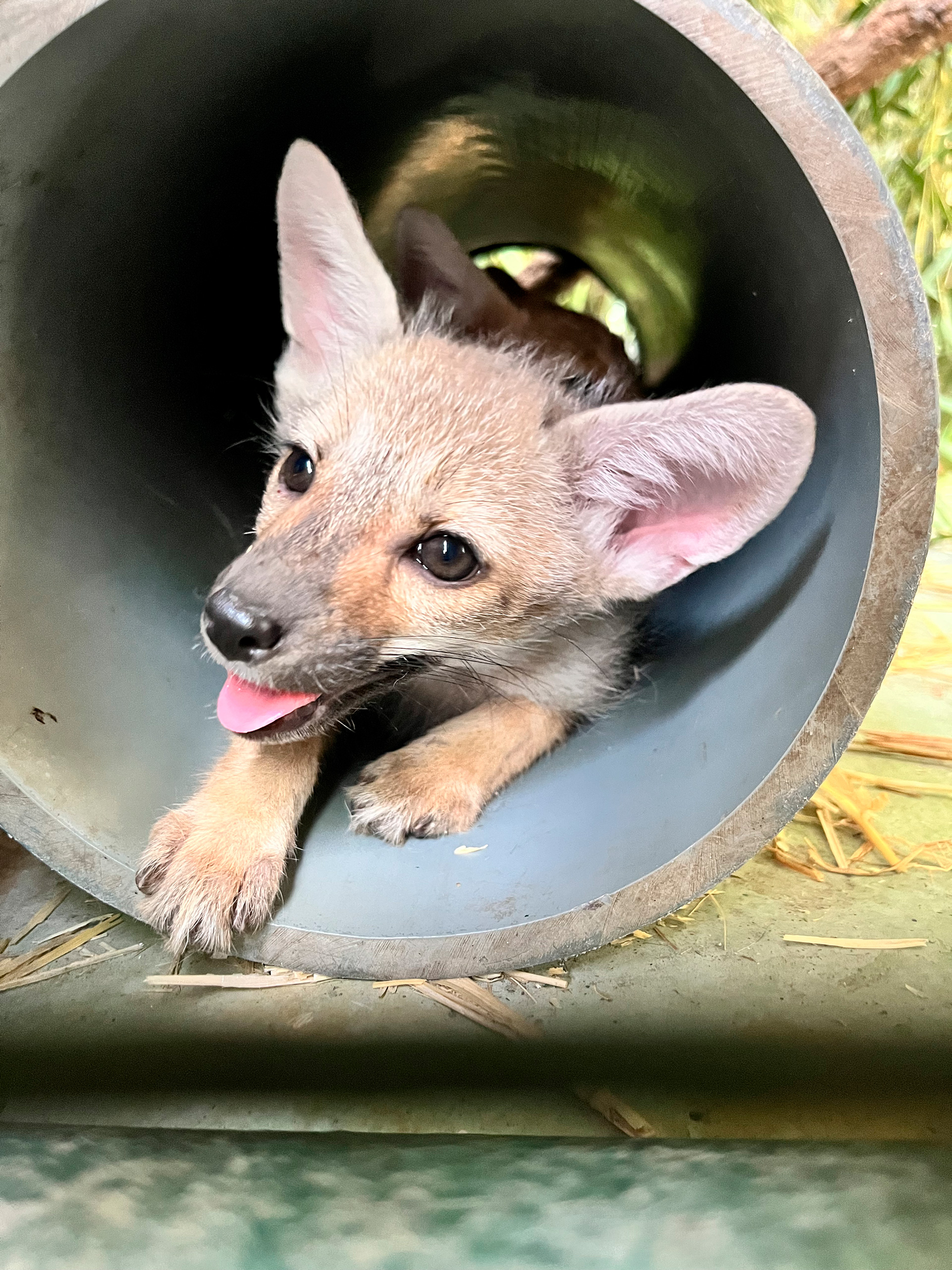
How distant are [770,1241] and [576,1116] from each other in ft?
2.03

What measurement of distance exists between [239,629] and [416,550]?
0.33m

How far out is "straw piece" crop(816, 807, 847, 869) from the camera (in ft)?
6.30

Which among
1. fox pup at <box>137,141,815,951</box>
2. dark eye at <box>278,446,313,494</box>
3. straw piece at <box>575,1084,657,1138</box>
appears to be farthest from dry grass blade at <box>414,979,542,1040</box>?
dark eye at <box>278,446,313,494</box>

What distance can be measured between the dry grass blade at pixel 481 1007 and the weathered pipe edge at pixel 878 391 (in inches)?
19.2

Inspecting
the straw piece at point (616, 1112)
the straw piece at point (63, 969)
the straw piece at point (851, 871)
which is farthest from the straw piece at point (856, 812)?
the straw piece at point (63, 969)

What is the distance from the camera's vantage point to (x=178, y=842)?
135 cm

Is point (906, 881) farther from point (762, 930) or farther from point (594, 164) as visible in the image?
point (594, 164)

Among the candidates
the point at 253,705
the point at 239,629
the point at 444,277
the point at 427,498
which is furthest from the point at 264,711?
the point at 444,277

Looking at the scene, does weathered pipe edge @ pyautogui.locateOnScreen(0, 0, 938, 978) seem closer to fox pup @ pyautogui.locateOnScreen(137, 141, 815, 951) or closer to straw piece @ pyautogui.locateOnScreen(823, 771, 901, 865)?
fox pup @ pyautogui.locateOnScreen(137, 141, 815, 951)

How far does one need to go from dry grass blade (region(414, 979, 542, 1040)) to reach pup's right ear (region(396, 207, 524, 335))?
150cm

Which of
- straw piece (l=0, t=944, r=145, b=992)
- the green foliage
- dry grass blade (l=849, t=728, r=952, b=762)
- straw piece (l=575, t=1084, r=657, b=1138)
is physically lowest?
straw piece (l=0, t=944, r=145, b=992)

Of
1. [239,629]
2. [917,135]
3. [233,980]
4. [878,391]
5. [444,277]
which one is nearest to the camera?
[878,391]

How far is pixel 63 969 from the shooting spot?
1.65 metres

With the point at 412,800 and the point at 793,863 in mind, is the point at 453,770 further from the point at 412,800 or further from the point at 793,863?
the point at 793,863
